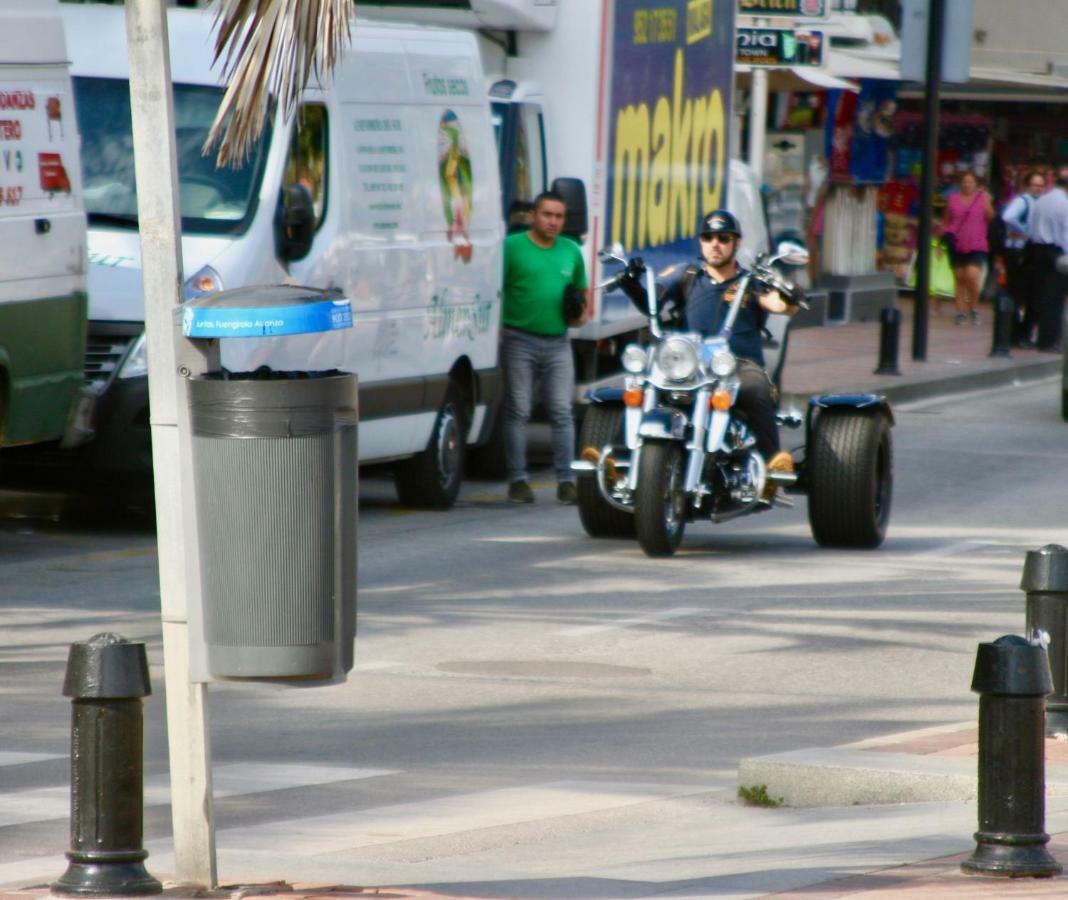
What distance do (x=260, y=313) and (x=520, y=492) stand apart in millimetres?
9797

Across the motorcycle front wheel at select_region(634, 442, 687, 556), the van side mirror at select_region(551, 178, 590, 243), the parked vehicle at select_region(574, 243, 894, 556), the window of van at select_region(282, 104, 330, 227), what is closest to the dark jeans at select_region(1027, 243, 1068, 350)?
the van side mirror at select_region(551, 178, 590, 243)

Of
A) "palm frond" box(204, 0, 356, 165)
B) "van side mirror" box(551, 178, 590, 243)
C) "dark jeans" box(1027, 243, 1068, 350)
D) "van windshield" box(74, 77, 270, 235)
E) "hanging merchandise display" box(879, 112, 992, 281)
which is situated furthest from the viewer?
"hanging merchandise display" box(879, 112, 992, 281)

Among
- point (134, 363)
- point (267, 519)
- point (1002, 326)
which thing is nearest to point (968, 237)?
point (1002, 326)

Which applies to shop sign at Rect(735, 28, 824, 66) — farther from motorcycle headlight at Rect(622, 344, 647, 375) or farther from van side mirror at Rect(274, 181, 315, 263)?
motorcycle headlight at Rect(622, 344, 647, 375)

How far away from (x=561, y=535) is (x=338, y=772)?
6173 mm

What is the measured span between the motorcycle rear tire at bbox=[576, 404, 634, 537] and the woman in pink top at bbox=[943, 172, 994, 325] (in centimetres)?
1892

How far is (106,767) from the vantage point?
17.9ft

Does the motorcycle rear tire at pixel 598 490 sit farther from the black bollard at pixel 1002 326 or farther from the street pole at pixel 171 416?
the black bollard at pixel 1002 326

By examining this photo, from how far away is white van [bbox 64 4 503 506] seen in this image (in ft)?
42.7

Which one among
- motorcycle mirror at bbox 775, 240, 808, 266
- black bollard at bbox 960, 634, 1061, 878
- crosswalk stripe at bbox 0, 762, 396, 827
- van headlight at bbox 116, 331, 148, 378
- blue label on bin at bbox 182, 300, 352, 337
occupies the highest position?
blue label on bin at bbox 182, 300, 352, 337

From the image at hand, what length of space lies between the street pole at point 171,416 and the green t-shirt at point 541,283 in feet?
30.5

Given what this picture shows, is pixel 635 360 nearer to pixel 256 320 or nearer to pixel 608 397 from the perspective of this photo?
pixel 608 397

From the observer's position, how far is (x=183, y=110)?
1343 cm

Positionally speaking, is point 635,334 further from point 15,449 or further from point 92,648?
point 92,648
